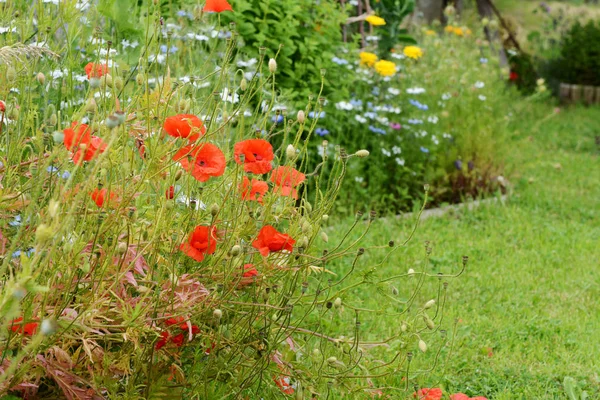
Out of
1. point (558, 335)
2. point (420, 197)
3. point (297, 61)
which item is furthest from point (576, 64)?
point (558, 335)

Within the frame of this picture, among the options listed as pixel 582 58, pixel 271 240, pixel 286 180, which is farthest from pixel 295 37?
pixel 582 58

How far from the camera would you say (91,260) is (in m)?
2.01

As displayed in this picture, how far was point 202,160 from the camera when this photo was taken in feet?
6.93

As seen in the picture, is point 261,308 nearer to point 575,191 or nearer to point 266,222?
point 266,222

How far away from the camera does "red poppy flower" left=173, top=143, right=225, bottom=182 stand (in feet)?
6.78

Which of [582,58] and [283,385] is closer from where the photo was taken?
[283,385]

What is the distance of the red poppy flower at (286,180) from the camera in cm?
222

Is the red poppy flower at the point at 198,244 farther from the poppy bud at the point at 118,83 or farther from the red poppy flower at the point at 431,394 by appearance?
the red poppy flower at the point at 431,394

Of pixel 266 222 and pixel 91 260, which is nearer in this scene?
pixel 91 260

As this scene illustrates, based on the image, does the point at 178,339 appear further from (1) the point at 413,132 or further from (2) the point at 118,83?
(1) the point at 413,132

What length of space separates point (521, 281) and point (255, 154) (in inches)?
98.8

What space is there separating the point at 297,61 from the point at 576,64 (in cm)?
555

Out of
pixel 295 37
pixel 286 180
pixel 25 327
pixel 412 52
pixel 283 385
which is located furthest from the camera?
pixel 412 52

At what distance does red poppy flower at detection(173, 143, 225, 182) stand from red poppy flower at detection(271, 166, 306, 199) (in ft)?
0.57
